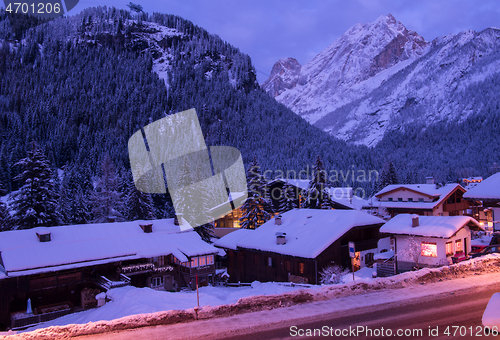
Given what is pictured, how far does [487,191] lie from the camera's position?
31266 mm

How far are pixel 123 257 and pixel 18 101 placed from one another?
520 ft

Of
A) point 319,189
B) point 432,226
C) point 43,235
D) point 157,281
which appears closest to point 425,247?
point 432,226

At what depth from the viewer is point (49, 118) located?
144750mm

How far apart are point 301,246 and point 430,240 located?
10.1m

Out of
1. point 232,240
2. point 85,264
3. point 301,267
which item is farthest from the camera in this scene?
point 232,240

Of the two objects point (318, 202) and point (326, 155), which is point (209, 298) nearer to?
point (318, 202)

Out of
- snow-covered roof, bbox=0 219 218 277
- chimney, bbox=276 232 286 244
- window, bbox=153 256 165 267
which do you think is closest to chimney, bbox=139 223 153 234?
snow-covered roof, bbox=0 219 218 277

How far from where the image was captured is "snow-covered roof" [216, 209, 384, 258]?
27984 millimetres

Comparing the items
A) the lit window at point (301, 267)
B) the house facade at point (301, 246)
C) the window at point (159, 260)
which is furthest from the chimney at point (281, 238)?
the window at point (159, 260)

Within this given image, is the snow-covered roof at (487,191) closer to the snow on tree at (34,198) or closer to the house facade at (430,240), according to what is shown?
the house facade at (430,240)

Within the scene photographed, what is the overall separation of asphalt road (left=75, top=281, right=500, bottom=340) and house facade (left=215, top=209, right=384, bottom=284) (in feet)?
52.4

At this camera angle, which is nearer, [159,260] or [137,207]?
[159,260]

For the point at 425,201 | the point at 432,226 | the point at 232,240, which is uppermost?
the point at 432,226

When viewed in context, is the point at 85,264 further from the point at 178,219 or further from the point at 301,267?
the point at 301,267
